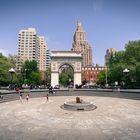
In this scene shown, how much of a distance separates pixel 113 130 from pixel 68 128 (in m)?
3.17

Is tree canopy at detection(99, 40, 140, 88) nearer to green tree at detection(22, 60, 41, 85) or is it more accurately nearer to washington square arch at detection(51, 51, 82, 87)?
washington square arch at detection(51, 51, 82, 87)

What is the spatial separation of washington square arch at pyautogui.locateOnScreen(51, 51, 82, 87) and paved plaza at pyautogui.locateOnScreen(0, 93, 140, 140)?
36.1 m

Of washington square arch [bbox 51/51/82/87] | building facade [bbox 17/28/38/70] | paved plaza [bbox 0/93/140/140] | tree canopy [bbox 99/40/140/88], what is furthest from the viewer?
building facade [bbox 17/28/38/70]

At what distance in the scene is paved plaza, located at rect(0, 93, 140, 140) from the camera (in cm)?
1342

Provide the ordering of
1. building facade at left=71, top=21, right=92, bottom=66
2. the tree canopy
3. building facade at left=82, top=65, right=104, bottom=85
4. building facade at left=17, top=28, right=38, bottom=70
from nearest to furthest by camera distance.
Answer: the tree canopy
building facade at left=82, top=65, right=104, bottom=85
building facade at left=17, top=28, right=38, bottom=70
building facade at left=71, top=21, right=92, bottom=66

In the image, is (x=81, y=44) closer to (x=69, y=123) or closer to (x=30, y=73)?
(x=30, y=73)

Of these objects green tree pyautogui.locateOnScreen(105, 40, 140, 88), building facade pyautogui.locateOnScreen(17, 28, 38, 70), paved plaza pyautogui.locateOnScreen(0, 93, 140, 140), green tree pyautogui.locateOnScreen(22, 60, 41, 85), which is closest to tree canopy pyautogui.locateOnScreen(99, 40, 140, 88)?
green tree pyautogui.locateOnScreen(105, 40, 140, 88)

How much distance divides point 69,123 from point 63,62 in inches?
1773

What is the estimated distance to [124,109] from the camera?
72.9 feet

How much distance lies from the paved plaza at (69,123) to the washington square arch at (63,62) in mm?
36125

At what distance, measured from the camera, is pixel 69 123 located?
648 inches

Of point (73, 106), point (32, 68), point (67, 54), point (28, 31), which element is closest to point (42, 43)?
point (28, 31)

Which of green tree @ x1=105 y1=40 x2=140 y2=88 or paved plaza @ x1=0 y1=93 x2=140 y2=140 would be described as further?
green tree @ x1=105 y1=40 x2=140 y2=88

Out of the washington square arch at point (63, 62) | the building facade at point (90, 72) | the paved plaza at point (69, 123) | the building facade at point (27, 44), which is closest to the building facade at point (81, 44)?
the building facade at point (90, 72)
